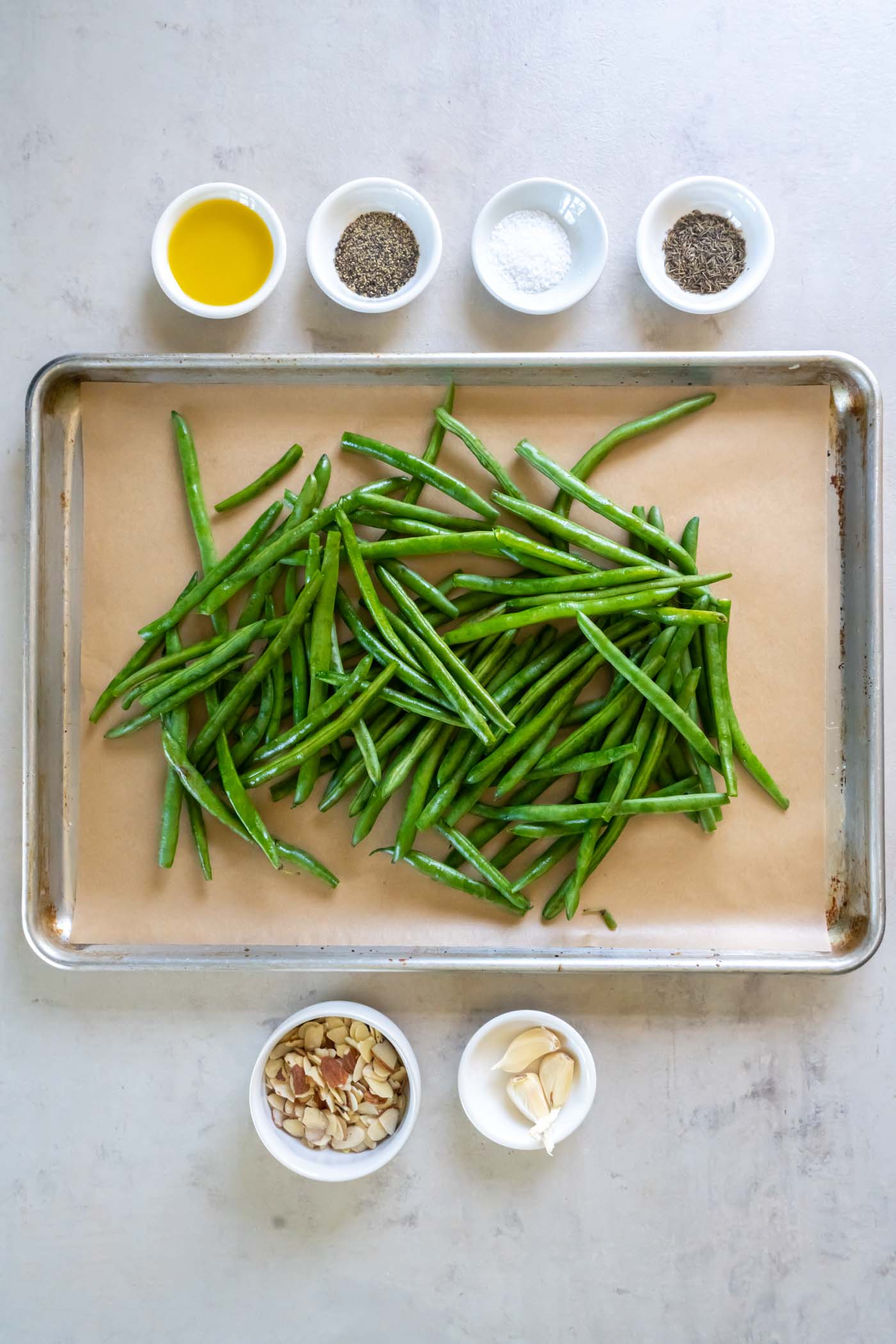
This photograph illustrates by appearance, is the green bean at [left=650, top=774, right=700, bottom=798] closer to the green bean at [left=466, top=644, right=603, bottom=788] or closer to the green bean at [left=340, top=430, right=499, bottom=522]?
the green bean at [left=466, top=644, right=603, bottom=788]

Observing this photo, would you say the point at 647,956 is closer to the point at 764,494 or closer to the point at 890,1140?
the point at 890,1140

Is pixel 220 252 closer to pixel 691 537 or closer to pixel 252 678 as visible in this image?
pixel 252 678

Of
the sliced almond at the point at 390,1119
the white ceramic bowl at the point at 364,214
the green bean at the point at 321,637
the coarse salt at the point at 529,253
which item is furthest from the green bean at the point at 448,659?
the sliced almond at the point at 390,1119

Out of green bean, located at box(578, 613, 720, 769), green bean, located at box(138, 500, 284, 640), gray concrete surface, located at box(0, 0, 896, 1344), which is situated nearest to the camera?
green bean, located at box(578, 613, 720, 769)

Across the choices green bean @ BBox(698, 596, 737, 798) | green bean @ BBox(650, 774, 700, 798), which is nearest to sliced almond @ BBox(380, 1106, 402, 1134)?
green bean @ BBox(650, 774, 700, 798)

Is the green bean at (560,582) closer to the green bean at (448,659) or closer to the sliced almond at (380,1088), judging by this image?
the green bean at (448,659)

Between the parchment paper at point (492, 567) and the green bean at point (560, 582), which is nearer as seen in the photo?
the green bean at point (560, 582)
